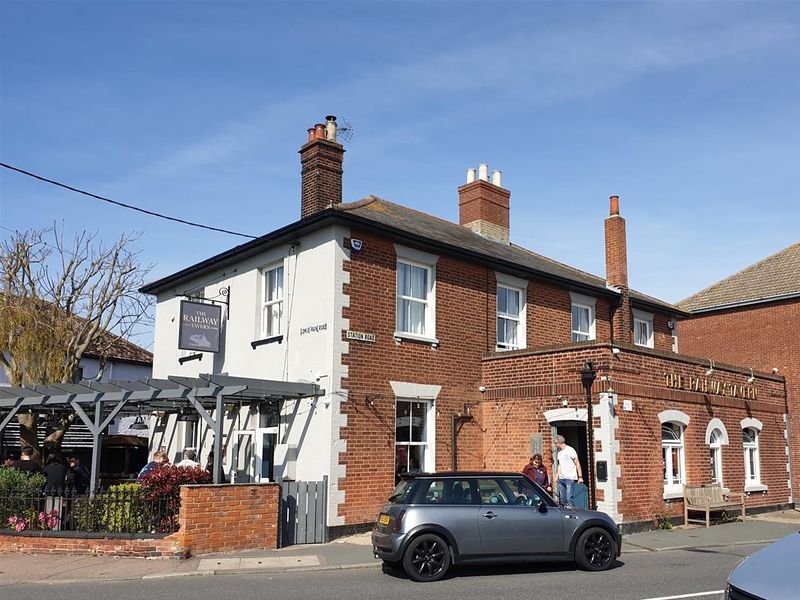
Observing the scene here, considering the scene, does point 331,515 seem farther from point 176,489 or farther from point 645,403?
point 645,403

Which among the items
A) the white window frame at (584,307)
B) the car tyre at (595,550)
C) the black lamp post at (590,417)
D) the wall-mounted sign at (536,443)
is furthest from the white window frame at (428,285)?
the car tyre at (595,550)

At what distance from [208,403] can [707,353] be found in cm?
1837

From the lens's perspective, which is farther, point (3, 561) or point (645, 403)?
point (645, 403)

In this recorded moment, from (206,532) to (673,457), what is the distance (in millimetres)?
10199

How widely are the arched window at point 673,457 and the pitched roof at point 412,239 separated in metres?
4.51

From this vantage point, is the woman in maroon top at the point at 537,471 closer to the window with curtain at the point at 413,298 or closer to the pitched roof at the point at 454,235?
the window with curtain at the point at 413,298

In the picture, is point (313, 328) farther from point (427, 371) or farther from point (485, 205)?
point (485, 205)

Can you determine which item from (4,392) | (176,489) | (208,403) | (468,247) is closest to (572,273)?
(468,247)

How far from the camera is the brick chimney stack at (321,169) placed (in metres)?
17.5

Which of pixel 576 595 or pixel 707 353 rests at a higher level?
pixel 707 353

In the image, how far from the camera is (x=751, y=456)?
19375 millimetres

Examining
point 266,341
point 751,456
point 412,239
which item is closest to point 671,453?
point 751,456

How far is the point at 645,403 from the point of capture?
609 inches

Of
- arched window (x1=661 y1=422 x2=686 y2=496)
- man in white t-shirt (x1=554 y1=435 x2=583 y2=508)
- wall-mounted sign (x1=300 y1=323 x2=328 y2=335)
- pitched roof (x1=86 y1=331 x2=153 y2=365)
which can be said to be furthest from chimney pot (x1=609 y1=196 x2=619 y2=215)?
pitched roof (x1=86 y1=331 x2=153 y2=365)
